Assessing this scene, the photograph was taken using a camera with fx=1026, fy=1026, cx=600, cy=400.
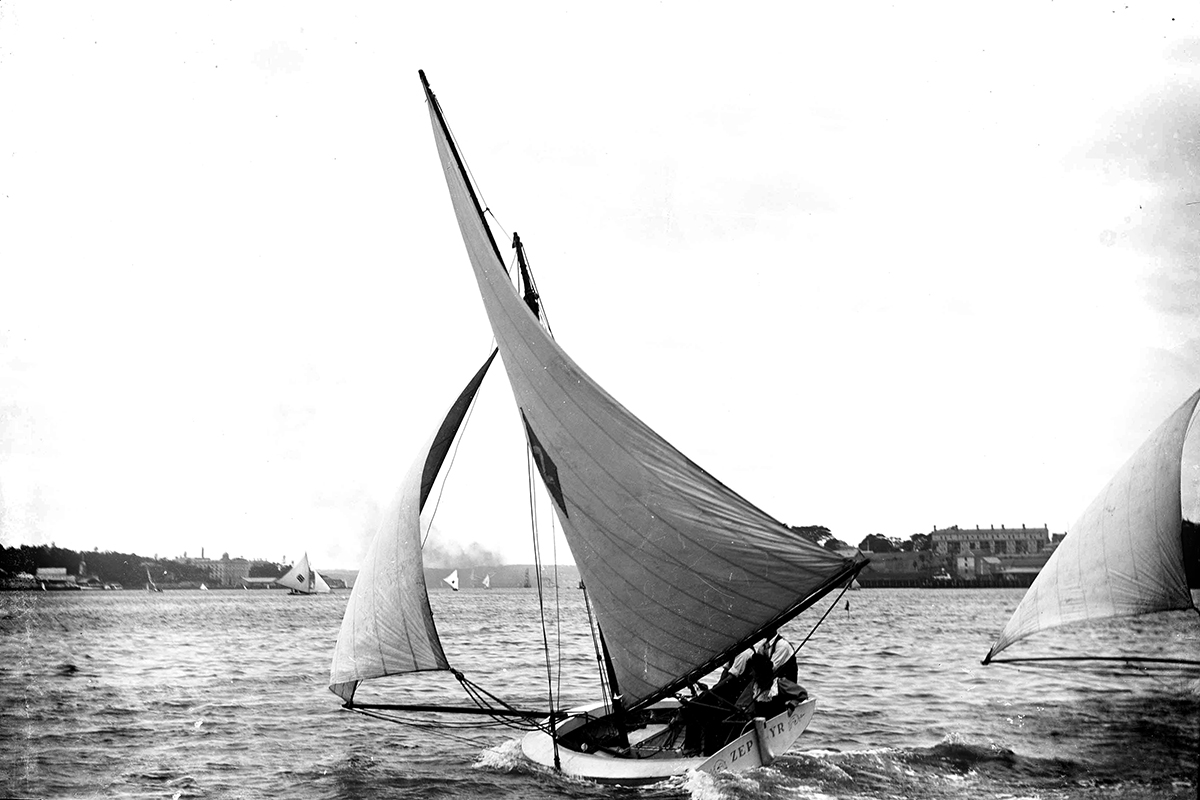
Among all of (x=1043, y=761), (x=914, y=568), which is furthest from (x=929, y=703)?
(x=914, y=568)

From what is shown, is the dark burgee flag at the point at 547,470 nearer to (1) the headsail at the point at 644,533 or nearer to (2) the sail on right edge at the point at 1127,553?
(1) the headsail at the point at 644,533

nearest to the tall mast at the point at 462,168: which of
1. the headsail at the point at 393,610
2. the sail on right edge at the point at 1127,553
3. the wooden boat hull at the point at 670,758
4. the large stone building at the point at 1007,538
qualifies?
the headsail at the point at 393,610

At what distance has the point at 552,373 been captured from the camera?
9.81 metres

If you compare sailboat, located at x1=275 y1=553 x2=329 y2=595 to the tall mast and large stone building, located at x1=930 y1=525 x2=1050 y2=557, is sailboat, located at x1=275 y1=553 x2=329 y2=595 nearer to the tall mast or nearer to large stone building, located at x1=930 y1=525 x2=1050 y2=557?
large stone building, located at x1=930 y1=525 x2=1050 y2=557

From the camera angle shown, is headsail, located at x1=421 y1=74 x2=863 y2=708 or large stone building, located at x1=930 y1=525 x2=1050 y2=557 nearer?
headsail, located at x1=421 y1=74 x2=863 y2=708

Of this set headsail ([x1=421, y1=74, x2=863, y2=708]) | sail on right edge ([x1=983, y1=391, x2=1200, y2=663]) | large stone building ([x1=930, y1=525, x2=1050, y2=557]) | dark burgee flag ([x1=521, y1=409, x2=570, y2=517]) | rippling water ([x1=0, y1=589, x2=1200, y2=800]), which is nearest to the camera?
headsail ([x1=421, y1=74, x2=863, y2=708])

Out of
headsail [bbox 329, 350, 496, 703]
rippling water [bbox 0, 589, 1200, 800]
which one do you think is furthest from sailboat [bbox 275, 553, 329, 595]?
headsail [bbox 329, 350, 496, 703]

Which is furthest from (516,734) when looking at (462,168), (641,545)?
(462,168)

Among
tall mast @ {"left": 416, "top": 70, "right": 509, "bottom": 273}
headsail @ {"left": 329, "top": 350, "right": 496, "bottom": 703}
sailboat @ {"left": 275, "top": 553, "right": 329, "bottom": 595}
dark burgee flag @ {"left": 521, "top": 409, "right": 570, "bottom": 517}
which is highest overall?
tall mast @ {"left": 416, "top": 70, "right": 509, "bottom": 273}

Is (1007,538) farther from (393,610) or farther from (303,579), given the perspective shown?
(303,579)

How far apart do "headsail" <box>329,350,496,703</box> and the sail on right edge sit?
6.32 m

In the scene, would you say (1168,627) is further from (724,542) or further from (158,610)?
(158,610)

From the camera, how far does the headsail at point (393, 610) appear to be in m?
11.2

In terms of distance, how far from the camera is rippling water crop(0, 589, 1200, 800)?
433 inches
